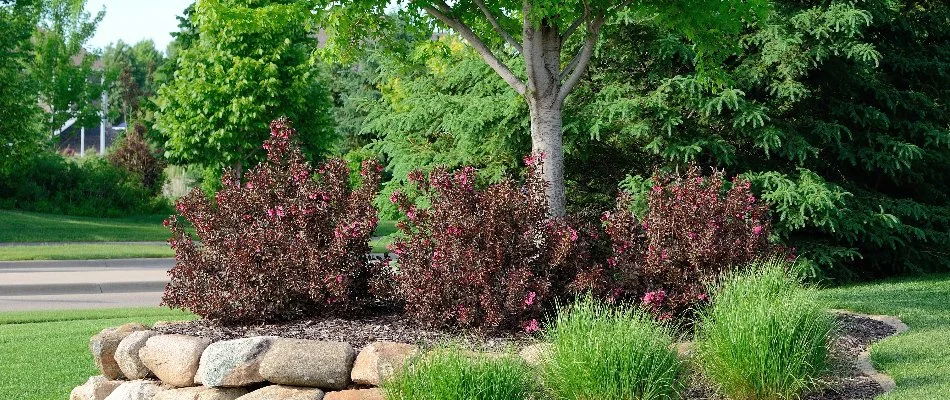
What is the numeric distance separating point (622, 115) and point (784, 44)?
6.77ft

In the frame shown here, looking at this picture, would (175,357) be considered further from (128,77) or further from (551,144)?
(128,77)

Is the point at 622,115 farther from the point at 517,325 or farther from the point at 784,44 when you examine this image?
the point at 517,325

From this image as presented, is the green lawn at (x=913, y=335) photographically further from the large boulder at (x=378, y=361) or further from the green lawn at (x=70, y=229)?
the green lawn at (x=70, y=229)

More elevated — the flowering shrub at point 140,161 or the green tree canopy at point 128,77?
the green tree canopy at point 128,77

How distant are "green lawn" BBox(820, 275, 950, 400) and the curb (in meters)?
9.67

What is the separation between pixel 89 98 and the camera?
42156 mm

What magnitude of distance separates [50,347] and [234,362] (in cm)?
398

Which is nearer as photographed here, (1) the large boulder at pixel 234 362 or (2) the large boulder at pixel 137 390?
(1) the large boulder at pixel 234 362

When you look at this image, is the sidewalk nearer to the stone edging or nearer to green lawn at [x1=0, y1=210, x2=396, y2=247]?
green lawn at [x1=0, y1=210, x2=396, y2=247]

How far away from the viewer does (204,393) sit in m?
6.28

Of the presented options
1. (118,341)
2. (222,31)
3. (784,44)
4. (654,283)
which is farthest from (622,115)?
(222,31)

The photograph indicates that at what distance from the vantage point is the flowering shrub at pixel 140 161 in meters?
33.2

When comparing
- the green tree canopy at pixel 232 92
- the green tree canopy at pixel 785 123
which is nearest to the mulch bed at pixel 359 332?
the green tree canopy at pixel 785 123

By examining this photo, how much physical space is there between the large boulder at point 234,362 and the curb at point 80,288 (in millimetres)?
9208
